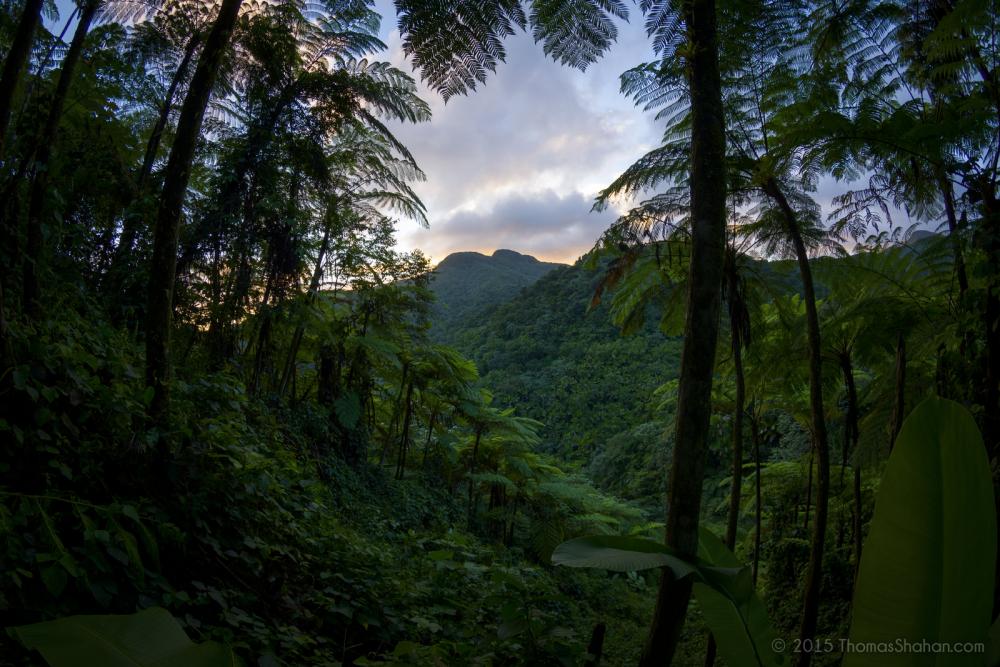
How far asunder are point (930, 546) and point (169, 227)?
376 cm

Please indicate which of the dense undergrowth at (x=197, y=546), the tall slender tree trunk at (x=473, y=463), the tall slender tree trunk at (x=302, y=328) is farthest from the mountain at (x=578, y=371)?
the dense undergrowth at (x=197, y=546)

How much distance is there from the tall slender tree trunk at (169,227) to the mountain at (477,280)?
90.2 feet

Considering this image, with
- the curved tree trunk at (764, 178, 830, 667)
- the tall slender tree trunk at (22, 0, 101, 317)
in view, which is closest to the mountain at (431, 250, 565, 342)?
the curved tree trunk at (764, 178, 830, 667)

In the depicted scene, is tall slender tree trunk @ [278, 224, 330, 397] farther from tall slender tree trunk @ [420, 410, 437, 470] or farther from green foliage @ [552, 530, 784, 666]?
green foliage @ [552, 530, 784, 666]

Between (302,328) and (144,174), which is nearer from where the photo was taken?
(144,174)

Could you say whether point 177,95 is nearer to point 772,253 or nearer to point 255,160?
point 255,160

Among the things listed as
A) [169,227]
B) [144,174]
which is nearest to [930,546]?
[169,227]

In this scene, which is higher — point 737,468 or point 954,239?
point 954,239

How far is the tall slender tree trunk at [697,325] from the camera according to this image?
1916 millimetres

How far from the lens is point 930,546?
954mm

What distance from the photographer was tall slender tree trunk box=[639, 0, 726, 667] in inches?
75.4

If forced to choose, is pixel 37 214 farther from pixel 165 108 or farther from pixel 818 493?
pixel 818 493

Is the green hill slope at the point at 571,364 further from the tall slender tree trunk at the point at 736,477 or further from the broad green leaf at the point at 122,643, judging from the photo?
the broad green leaf at the point at 122,643

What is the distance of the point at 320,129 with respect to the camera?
709cm
